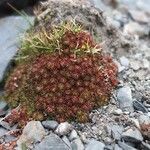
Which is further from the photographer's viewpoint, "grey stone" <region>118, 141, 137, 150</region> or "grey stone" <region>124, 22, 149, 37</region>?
"grey stone" <region>124, 22, 149, 37</region>

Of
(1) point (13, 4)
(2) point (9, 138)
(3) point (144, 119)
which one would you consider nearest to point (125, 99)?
(3) point (144, 119)

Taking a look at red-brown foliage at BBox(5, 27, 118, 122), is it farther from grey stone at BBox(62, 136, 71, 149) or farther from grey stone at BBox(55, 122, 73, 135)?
grey stone at BBox(62, 136, 71, 149)

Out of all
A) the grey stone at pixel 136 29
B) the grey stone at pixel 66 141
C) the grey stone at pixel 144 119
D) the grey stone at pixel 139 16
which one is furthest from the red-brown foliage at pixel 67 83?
the grey stone at pixel 139 16

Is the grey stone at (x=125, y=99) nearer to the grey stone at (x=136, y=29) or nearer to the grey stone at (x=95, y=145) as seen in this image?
the grey stone at (x=95, y=145)

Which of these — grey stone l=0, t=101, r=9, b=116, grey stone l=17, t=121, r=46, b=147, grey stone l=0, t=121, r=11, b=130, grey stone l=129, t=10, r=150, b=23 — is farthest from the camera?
grey stone l=129, t=10, r=150, b=23

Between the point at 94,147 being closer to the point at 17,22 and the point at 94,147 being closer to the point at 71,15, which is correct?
the point at 71,15

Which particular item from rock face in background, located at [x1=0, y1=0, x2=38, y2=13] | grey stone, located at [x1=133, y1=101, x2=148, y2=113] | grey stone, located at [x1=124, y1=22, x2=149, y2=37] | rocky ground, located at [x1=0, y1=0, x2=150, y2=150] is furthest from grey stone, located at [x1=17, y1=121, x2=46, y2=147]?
grey stone, located at [x1=124, y1=22, x2=149, y2=37]
